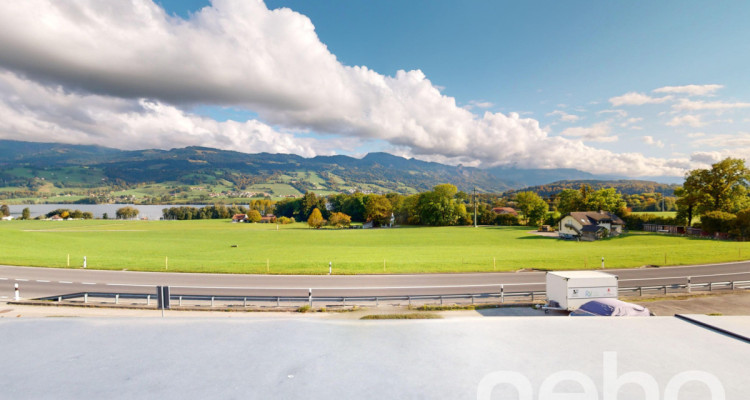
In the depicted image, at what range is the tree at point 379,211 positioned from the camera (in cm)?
10488

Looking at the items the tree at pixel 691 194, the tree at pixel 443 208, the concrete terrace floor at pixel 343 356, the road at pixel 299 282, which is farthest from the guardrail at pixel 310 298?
the tree at pixel 443 208

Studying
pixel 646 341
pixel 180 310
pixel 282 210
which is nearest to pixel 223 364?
pixel 646 341

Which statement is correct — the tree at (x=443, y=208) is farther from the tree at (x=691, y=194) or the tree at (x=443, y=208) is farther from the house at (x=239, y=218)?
the house at (x=239, y=218)

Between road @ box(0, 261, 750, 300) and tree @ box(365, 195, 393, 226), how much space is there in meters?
79.5

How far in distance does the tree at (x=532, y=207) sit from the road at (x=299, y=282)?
62853mm

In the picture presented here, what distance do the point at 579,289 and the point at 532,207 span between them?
272 ft

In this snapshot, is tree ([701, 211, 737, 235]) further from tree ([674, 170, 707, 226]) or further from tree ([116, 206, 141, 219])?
tree ([116, 206, 141, 219])

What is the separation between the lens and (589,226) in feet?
201

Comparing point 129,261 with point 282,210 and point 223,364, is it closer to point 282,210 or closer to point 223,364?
point 223,364

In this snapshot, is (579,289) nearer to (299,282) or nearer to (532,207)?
(299,282)

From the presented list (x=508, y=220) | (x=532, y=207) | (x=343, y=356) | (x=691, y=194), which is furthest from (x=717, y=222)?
(x=343, y=356)

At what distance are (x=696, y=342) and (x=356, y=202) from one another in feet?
405

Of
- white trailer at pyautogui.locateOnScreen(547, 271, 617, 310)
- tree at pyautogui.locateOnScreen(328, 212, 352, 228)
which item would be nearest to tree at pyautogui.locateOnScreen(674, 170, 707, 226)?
white trailer at pyautogui.locateOnScreen(547, 271, 617, 310)

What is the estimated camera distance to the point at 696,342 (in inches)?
208
